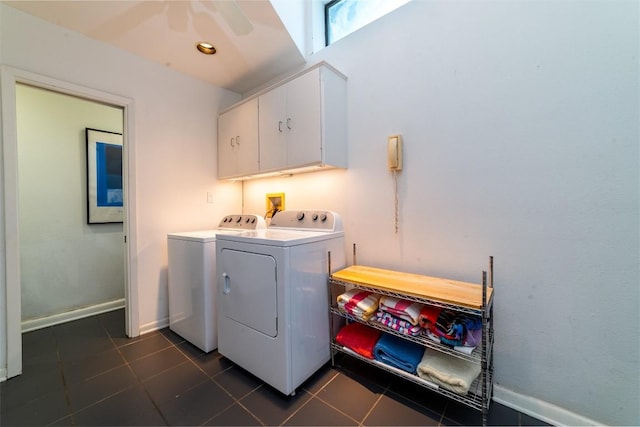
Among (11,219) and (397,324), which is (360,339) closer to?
(397,324)

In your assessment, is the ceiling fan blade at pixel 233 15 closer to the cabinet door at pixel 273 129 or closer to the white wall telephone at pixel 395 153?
the cabinet door at pixel 273 129

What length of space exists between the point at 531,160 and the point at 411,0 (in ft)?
4.42

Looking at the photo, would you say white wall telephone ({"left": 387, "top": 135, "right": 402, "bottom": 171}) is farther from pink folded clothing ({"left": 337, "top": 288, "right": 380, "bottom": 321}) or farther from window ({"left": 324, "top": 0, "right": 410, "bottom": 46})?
window ({"left": 324, "top": 0, "right": 410, "bottom": 46})

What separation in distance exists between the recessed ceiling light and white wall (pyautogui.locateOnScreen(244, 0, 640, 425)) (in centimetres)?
138

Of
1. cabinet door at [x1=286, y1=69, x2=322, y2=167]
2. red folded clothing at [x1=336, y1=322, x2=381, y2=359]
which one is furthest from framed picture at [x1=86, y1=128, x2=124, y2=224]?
red folded clothing at [x1=336, y1=322, x2=381, y2=359]

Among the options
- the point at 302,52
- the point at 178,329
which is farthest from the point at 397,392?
the point at 302,52

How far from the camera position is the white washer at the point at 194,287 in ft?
6.28

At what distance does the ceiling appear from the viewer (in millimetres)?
1708

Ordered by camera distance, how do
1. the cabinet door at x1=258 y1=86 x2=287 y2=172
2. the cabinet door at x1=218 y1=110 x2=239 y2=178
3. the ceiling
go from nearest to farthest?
the ceiling, the cabinet door at x1=258 y1=86 x2=287 y2=172, the cabinet door at x1=218 y1=110 x2=239 y2=178

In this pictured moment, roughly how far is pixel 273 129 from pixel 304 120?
37cm

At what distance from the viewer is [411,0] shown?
1.71m

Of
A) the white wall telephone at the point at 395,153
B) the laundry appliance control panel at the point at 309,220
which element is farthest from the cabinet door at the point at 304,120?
the white wall telephone at the point at 395,153

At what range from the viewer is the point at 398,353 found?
144cm

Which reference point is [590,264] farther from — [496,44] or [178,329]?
[178,329]
